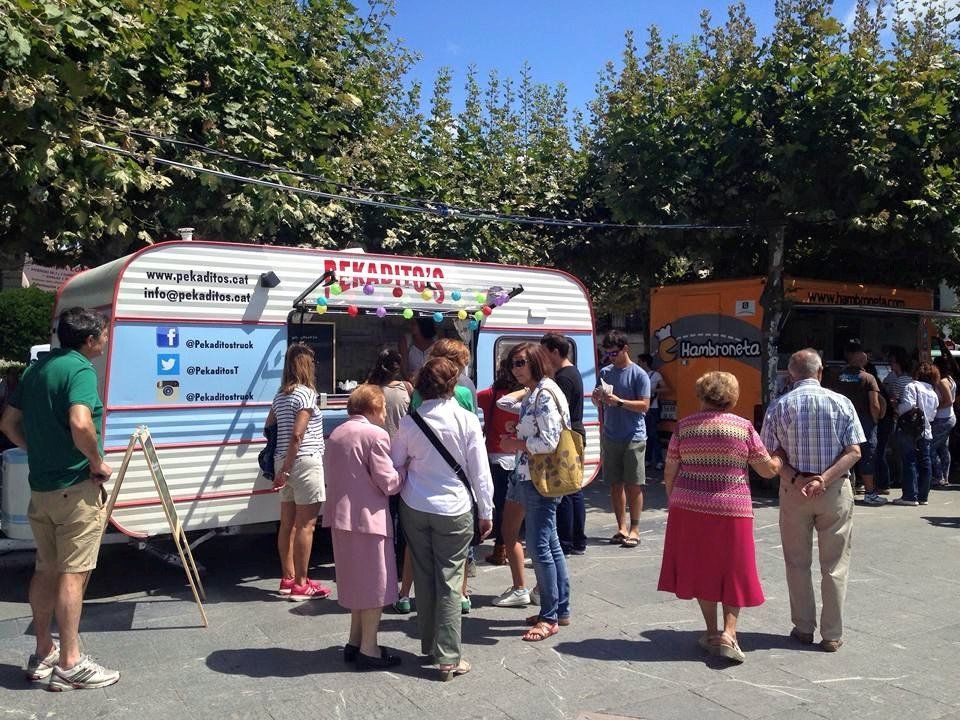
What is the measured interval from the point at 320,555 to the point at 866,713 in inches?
183

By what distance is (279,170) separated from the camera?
977cm

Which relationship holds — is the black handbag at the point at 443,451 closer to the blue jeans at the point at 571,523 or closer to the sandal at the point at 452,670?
the sandal at the point at 452,670

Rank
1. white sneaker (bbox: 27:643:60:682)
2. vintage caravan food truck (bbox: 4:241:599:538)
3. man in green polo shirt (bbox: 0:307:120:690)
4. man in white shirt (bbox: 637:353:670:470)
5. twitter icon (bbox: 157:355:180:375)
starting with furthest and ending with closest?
man in white shirt (bbox: 637:353:670:470) < twitter icon (bbox: 157:355:180:375) < vintage caravan food truck (bbox: 4:241:599:538) < white sneaker (bbox: 27:643:60:682) < man in green polo shirt (bbox: 0:307:120:690)

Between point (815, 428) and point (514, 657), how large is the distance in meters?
2.21

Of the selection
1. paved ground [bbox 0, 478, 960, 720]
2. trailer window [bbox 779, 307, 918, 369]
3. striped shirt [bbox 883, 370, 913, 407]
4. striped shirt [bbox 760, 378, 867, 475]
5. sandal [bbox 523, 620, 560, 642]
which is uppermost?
trailer window [bbox 779, 307, 918, 369]

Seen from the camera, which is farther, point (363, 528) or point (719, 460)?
point (719, 460)


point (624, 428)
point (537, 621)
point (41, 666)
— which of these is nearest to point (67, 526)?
point (41, 666)

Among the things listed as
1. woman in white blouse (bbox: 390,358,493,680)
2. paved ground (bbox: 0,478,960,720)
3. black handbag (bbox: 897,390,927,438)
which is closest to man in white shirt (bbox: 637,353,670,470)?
black handbag (bbox: 897,390,927,438)

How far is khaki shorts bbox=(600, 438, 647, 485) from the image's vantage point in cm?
802

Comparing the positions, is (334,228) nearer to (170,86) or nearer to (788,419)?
(170,86)

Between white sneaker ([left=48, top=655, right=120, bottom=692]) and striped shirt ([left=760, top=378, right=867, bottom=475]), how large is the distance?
4.07 meters

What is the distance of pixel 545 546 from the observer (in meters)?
5.34

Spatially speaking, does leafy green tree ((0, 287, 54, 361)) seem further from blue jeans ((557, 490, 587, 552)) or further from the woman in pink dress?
the woman in pink dress

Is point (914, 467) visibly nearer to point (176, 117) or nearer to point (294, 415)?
point (294, 415)
